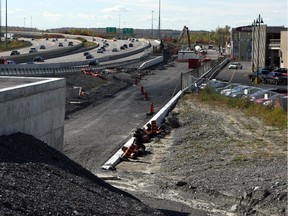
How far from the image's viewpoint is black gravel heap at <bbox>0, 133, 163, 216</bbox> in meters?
10.0

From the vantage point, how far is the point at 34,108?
1558 cm

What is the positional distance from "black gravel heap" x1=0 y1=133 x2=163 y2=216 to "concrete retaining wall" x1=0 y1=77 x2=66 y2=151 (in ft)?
1.35

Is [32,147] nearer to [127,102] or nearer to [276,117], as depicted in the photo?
[276,117]

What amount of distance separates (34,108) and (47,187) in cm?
464

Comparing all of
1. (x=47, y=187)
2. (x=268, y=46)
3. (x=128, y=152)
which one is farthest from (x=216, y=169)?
(x=268, y=46)

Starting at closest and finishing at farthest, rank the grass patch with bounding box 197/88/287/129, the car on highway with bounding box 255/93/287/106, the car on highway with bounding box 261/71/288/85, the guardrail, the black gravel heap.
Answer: the black gravel heap
the grass patch with bounding box 197/88/287/129
the car on highway with bounding box 255/93/287/106
the guardrail
the car on highway with bounding box 261/71/288/85

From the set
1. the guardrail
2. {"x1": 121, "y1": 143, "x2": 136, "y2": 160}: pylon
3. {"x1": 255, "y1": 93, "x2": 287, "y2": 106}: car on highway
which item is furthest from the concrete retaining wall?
the guardrail

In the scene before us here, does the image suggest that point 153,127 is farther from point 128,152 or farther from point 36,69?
point 36,69

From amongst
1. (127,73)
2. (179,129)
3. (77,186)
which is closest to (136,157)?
(179,129)

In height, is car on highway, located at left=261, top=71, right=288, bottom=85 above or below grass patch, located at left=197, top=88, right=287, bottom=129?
above

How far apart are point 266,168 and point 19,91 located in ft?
26.1

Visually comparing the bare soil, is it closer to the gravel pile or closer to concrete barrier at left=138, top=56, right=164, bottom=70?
the gravel pile

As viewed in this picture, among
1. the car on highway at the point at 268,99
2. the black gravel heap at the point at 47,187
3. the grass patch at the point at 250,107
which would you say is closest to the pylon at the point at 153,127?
the grass patch at the point at 250,107

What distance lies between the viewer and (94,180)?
46.4 ft
